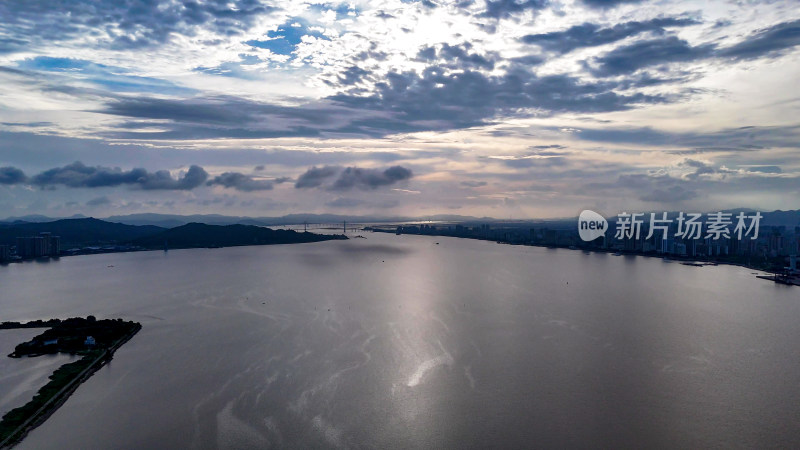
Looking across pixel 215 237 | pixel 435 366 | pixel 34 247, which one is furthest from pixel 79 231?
pixel 435 366

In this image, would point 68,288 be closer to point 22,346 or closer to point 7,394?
point 22,346

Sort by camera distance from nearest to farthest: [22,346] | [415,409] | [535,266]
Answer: [415,409] → [22,346] → [535,266]

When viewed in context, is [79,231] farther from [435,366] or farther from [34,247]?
[435,366]

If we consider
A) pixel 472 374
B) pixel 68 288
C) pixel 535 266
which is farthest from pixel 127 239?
pixel 472 374

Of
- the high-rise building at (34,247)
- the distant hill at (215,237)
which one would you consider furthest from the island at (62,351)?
the distant hill at (215,237)

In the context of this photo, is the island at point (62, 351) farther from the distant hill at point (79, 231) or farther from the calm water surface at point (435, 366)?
the distant hill at point (79, 231)
